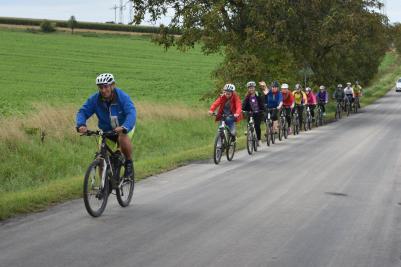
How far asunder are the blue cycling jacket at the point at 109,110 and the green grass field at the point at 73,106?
1.54m

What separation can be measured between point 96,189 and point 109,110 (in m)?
1.13

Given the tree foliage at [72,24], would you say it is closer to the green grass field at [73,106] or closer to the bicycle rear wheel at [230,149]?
the green grass field at [73,106]

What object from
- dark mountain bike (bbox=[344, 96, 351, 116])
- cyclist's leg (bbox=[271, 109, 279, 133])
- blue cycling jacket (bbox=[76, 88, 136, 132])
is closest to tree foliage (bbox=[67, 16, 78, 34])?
A: dark mountain bike (bbox=[344, 96, 351, 116])

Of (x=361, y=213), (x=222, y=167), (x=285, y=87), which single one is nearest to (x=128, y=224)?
(x=361, y=213)

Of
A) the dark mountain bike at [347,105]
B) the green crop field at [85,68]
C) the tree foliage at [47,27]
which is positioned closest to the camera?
the dark mountain bike at [347,105]

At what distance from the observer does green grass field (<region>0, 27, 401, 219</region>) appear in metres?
15.1

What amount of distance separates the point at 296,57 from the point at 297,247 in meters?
30.0

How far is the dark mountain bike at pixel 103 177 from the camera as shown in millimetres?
8883

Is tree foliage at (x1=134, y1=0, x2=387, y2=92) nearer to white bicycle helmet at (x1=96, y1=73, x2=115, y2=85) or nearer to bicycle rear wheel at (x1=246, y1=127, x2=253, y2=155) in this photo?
bicycle rear wheel at (x1=246, y1=127, x2=253, y2=155)

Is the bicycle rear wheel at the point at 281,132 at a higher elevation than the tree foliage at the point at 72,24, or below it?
below

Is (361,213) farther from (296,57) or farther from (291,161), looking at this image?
(296,57)

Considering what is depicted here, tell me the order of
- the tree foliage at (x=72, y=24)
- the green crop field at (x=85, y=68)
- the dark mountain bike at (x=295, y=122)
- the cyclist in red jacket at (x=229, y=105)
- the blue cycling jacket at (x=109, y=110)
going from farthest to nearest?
the tree foliage at (x=72, y=24)
the green crop field at (x=85, y=68)
the dark mountain bike at (x=295, y=122)
the cyclist in red jacket at (x=229, y=105)
the blue cycling jacket at (x=109, y=110)

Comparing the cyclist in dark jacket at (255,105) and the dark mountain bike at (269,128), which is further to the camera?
the dark mountain bike at (269,128)

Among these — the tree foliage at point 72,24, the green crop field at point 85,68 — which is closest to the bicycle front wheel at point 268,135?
the green crop field at point 85,68
